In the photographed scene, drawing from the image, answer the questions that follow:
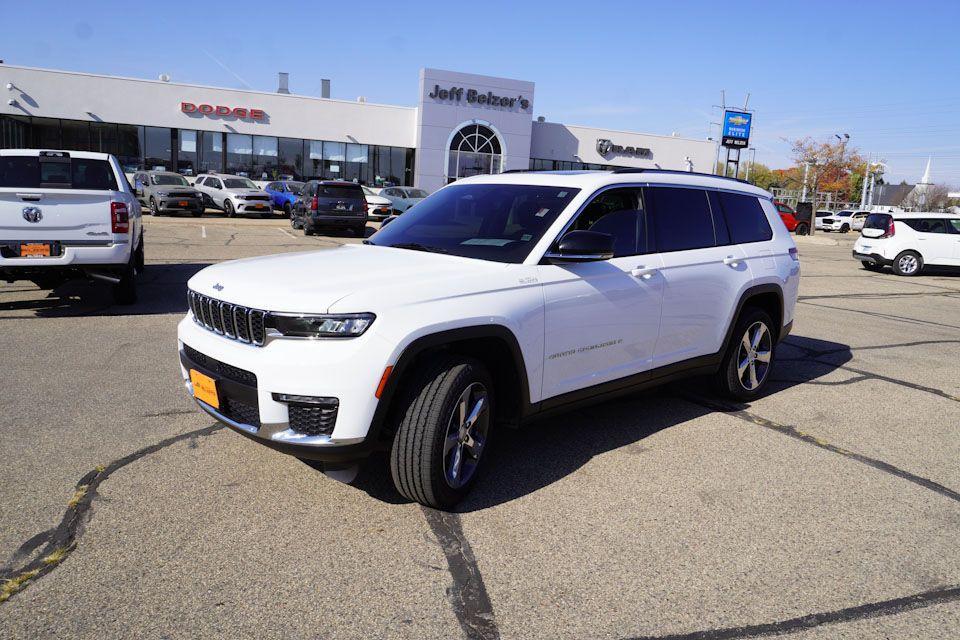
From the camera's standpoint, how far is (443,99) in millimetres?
39719

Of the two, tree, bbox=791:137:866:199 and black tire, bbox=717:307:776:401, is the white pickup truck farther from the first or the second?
tree, bbox=791:137:866:199

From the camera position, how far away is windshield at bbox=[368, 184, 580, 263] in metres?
4.23

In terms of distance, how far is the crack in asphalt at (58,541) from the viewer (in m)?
2.92

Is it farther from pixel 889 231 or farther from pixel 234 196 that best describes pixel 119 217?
pixel 234 196

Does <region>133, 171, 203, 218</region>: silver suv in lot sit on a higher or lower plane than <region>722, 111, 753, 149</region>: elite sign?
lower

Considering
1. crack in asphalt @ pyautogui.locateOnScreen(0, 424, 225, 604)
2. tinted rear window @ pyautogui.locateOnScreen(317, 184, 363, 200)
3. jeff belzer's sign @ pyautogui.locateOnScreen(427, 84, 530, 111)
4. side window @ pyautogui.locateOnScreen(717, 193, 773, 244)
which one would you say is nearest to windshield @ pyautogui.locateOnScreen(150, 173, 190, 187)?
tinted rear window @ pyautogui.locateOnScreen(317, 184, 363, 200)

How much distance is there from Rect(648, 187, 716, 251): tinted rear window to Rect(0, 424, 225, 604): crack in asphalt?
3.76 meters

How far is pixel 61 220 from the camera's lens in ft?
25.8

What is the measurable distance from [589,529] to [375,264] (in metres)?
1.86

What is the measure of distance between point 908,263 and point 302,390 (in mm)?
19810

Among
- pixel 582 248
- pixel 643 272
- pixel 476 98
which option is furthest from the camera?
pixel 476 98

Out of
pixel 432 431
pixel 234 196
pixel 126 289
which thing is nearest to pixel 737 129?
pixel 234 196

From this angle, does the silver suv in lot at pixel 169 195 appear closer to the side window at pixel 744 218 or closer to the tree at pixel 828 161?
the side window at pixel 744 218

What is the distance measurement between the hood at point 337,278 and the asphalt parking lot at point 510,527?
111cm
